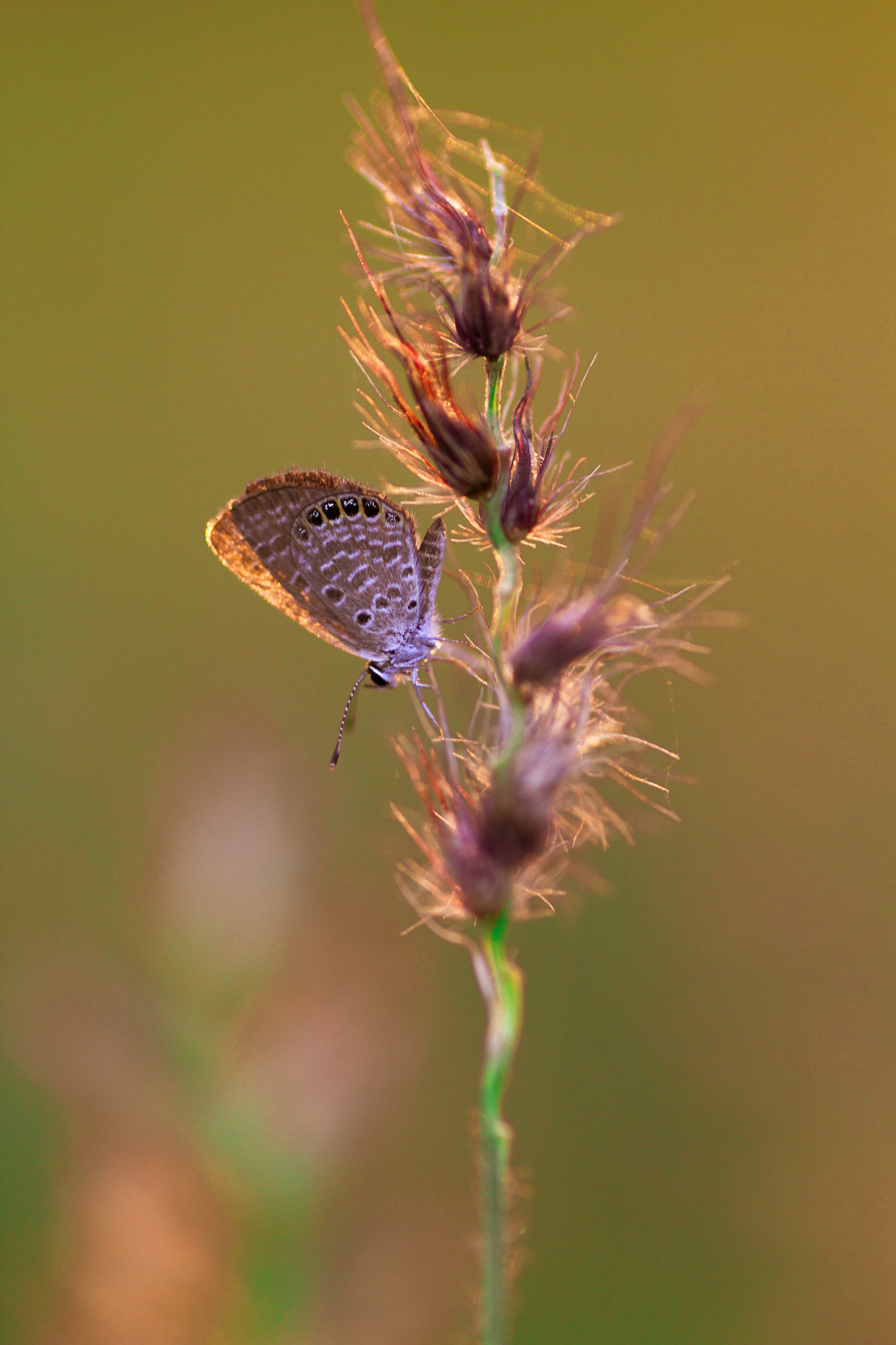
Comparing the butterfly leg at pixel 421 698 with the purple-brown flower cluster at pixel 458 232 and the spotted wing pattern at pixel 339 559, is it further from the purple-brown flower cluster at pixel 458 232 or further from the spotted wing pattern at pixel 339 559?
the purple-brown flower cluster at pixel 458 232

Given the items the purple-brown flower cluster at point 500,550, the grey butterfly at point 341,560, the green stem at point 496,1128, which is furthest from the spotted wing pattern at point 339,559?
the green stem at point 496,1128

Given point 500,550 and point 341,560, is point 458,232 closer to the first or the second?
point 500,550

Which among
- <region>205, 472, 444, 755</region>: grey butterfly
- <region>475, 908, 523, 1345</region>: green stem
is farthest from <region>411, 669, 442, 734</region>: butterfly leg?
<region>475, 908, 523, 1345</region>: green stem

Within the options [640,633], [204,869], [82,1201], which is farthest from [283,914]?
[640,633]

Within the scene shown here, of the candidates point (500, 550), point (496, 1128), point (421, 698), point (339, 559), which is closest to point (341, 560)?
point (339, 559)

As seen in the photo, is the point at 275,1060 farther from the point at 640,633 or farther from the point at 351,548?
the point at 640,633

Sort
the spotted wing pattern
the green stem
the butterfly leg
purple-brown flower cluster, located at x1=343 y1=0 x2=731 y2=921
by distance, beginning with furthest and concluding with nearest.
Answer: the spotted wing pattern
the butterfly leg
purple-brown flower cluster, located at x1=343 y1=0 x2=731 y2=921
the green stem

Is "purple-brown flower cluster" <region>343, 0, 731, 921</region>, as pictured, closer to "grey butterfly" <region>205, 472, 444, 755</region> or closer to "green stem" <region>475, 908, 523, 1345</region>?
"green stem" <region>475, 908, 523, 1345</region>
